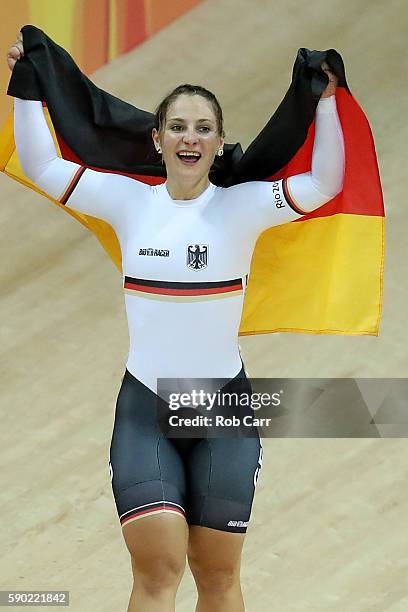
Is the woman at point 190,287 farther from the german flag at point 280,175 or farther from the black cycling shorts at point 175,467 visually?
the german flag at point 280,175

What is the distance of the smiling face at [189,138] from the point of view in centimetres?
386

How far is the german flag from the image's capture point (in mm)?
4043

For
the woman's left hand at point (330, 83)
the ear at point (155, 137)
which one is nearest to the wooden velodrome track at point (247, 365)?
the ear at point (155, 137)

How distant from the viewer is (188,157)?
3.88 m

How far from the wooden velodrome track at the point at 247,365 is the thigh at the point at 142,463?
1299 millimetres

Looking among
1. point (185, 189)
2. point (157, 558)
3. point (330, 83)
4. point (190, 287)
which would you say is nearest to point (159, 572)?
point (157, 558)

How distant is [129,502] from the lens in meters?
3.78

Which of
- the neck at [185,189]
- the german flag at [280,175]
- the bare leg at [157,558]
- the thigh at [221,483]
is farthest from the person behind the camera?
the german flag at [280,175]

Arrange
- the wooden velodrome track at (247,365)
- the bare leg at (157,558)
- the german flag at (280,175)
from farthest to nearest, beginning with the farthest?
the wooden velodrome track at (247,365)
the german flag at (280,175)
the bare leg at (157,558)

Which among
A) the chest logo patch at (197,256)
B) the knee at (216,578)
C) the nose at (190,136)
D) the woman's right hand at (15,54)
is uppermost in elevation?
the woman's right hand at (15,54)

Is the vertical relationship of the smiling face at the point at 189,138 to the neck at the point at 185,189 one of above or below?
above

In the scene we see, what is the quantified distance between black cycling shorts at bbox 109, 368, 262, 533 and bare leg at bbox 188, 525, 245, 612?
3 centimetres

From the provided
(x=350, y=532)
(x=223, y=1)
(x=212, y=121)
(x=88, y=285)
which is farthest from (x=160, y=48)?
(x=212, y=121)

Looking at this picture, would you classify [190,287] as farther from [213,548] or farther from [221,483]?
[213,548]
